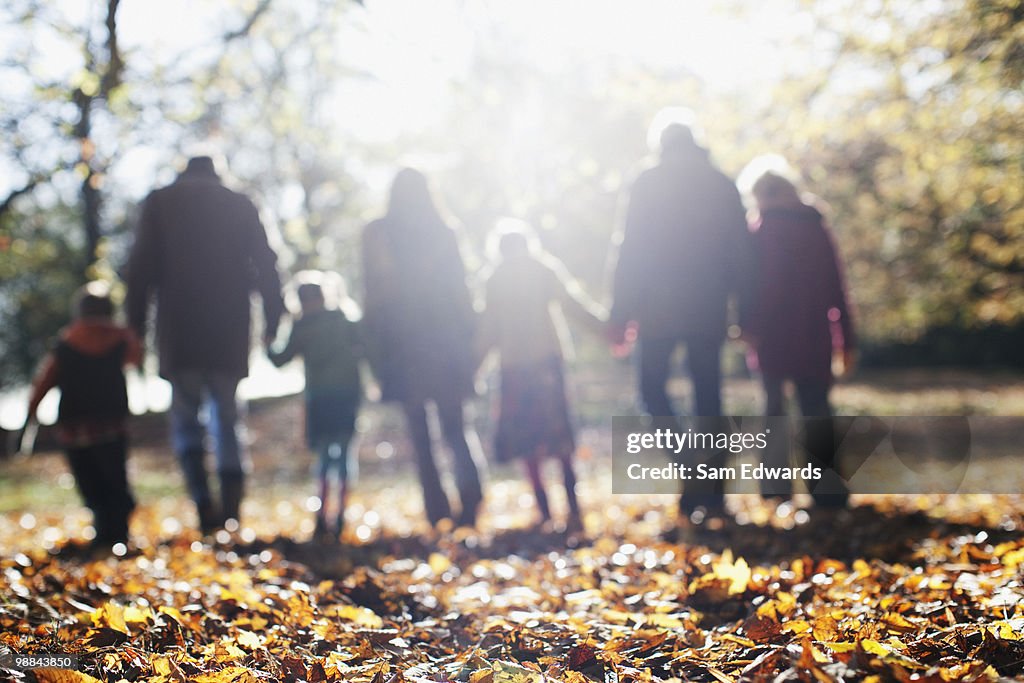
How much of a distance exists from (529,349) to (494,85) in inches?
94.6

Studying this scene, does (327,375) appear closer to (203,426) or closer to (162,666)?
(203,426)

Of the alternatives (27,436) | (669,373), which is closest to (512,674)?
(669,373)

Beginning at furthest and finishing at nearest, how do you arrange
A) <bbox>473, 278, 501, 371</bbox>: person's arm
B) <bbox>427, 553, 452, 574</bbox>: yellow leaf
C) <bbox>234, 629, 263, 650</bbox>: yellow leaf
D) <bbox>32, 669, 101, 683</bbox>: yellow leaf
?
<bbox>473, 278, 501, 371</bbox>: person's arm, <bbox>427, 553, 452, 574</bbox>: yellow leaf, <bbox>234, 629, 263, 650</bbox>: yellow leaf, <bbox>32, 669, 101, 683</bbox>: yellow leaf

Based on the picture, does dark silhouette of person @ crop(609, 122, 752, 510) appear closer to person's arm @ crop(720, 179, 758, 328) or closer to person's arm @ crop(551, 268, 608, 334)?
person's arm @ crop(720, 179, 758, 328)

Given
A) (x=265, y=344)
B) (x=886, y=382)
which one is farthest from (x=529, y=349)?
(x=886, y=382)

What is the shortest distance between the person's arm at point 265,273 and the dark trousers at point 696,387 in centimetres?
233

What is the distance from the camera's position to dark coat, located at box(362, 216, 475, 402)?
4.95 m

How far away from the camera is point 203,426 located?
484 centimetres

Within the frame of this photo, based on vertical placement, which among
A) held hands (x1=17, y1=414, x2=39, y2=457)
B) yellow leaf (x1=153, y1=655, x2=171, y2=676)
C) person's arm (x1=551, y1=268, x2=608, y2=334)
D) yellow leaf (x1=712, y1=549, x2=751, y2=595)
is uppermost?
person's arm (x1=551, y1=268, x2=608, y2=334)

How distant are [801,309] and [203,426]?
12.3 ft

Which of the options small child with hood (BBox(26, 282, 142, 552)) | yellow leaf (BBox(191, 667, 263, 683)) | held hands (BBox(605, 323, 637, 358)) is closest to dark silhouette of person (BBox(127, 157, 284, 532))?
small child with hood (BBox(26, 282, 142, 552))

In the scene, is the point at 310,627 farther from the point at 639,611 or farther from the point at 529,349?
the point at 529,349

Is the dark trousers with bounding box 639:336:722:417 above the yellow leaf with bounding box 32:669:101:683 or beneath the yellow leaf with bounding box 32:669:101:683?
above

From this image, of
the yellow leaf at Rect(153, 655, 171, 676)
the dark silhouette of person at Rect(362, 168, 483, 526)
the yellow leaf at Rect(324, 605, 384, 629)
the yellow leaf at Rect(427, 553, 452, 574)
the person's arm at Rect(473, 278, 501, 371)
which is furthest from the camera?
the person's arm at Rect(473, 278, 501, 371)
